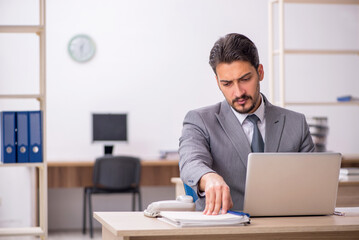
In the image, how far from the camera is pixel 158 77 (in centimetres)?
692

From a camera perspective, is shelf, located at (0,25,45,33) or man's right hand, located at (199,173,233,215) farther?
shelf, located at (0,25,45,33)

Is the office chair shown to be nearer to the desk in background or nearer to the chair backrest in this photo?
the chair backrest

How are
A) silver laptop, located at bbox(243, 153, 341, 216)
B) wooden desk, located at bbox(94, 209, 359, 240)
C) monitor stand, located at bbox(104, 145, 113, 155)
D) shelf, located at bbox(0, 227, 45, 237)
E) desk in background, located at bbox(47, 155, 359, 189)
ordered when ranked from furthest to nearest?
monitor stand, located at bbox(104, 145, 113, 155) < desk in background, located at bbox(47, 155, 359, 189) < shelf, located at bbox(0, 227, 45, 237) < silver laptop, located at bbox(243, 153, 341, 216) < wooden desk, located at bbox(94, 209, 359, 240)

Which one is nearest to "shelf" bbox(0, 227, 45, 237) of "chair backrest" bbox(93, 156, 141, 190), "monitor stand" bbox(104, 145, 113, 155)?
"chair backrest" bbox(93, 156, 141, 190)

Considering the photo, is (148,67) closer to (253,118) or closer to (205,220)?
(253,118)

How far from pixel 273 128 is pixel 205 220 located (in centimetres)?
75

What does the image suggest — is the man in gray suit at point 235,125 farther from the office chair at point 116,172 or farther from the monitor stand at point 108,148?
the monitor stand at point 108,148

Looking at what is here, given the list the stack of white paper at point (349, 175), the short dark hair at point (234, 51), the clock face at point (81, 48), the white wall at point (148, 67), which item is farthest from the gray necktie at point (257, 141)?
the clock face at point (81, 48)

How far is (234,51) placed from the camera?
90.8 inches

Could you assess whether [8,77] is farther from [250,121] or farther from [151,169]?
[250,121]

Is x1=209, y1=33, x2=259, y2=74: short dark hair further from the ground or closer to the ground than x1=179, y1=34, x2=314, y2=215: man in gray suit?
further from the ground

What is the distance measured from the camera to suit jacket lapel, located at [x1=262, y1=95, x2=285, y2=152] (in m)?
2.39

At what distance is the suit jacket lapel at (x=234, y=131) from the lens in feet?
7.79

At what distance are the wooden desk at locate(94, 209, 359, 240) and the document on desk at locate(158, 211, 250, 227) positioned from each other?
2cm
